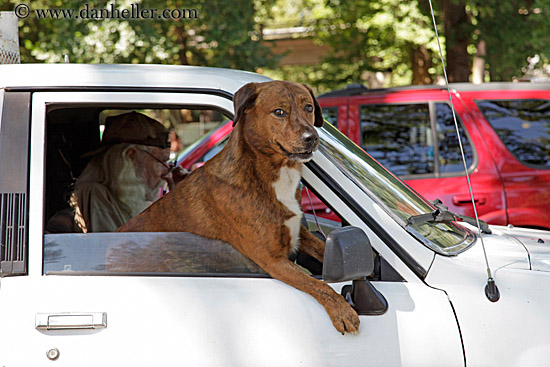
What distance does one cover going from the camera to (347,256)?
2072 millimetres

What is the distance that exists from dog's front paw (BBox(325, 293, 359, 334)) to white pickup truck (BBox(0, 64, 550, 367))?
37mm

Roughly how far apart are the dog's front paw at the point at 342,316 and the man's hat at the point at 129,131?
2.05 metres

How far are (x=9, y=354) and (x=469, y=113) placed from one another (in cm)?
477

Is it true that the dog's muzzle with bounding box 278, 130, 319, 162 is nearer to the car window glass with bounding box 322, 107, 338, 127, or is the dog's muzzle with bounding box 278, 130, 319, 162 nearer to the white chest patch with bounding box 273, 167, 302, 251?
the white chest patch with bounding box 273, 167, 302, 251

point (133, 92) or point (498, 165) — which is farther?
point (498, 165)

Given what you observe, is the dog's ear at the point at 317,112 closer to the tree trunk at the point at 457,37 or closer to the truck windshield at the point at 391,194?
the truck windshield at the point at 391,194

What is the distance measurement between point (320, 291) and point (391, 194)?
1.94ft

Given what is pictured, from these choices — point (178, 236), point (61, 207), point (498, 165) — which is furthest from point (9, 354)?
point (498, 165)

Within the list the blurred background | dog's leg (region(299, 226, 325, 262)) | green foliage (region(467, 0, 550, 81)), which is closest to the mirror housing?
dog's leg (region(299, 226, 325, 262))

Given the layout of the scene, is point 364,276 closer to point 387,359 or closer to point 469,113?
point 387,359

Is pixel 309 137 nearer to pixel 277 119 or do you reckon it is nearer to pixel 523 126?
pixel 277 119

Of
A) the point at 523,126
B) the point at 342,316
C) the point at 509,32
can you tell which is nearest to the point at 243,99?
the point at 342,316

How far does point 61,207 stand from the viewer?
11.6ft

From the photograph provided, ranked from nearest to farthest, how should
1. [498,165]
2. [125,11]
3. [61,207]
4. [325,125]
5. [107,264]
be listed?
1. [107,264]
2. [325,125]
3. [61,207]
4. [498,165]
5. [125,11]
